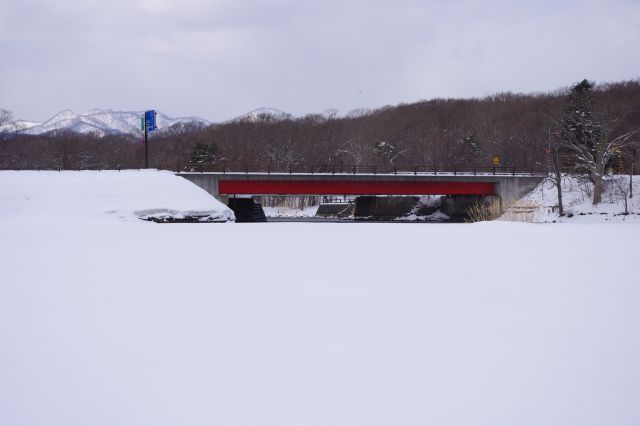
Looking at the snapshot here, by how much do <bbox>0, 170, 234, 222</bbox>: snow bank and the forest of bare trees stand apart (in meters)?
32.6

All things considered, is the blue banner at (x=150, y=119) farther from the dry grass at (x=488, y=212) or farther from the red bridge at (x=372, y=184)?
the dry grass at (x=488, y=212)

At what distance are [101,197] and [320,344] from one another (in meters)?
39.1

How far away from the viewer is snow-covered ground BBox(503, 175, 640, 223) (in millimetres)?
47500

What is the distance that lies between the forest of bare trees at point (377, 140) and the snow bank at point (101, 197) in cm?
3263

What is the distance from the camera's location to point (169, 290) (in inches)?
393

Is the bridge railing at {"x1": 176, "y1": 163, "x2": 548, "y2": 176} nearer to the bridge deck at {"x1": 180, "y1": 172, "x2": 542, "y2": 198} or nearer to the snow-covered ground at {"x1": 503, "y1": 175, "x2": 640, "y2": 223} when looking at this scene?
the bridge deck at {"x1": 180, "y1": 172, "x2": 542, "y2": 198}

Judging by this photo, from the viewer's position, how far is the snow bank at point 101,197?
128ft

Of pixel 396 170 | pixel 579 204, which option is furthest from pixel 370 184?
pixel 579 204

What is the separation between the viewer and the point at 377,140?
109 meters

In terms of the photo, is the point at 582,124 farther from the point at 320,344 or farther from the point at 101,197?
the point at 320,344

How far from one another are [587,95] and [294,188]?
115 ft

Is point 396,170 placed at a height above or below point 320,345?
above

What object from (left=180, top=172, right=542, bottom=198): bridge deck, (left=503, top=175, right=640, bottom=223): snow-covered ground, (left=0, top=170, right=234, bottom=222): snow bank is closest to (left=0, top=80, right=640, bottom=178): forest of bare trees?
(left=180, top=172, right=542, bottom=198): bridge deck

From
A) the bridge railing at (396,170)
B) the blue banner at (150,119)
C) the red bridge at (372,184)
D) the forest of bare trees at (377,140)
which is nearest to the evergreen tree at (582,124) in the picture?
the bridge railing at (396,170)
